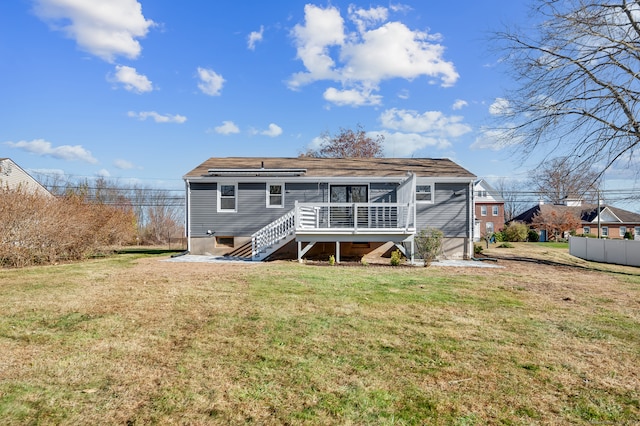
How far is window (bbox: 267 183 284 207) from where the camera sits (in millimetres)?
16766

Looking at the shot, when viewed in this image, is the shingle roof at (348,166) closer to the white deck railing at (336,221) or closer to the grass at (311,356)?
the white deck railing at (336,221)

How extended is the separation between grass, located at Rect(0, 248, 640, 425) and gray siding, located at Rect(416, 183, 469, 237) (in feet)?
26.9

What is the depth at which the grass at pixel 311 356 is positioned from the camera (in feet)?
9.98

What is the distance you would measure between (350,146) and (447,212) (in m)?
21.7

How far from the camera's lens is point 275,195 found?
55.2ft

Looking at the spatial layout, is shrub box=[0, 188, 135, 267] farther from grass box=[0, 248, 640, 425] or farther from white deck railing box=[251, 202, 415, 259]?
white deck railing box=[251, 202, 415, 259]

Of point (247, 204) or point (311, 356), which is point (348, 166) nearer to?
point (247, 204)

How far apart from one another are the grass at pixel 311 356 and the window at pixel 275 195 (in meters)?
8.80

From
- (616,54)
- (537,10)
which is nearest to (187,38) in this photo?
(537,10)

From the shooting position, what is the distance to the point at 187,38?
15086 mm

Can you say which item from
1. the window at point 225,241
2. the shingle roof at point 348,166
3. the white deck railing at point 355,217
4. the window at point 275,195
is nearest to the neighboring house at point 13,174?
the shingle roof at point 348,166

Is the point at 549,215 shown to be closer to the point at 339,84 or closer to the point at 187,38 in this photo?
the point at 339,84

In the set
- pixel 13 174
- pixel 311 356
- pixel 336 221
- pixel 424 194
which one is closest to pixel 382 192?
pixel 424 194

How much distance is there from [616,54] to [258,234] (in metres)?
15.6
